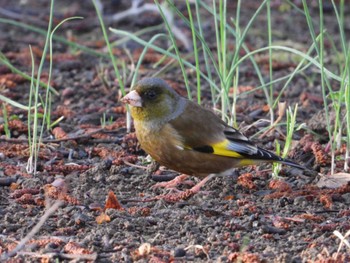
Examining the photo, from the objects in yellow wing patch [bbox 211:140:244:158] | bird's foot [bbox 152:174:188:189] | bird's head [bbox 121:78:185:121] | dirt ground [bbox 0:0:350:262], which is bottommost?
bird's foot [bbox 152:174:188:189]

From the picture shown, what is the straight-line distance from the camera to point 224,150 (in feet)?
19.6

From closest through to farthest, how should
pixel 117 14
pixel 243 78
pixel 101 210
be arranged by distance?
pixel 101 210, pixel 243 78, pixel 117 14

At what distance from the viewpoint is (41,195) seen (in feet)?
18.2

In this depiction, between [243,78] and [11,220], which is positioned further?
[243,78]

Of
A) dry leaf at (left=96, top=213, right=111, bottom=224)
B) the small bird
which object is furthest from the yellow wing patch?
dry leaf at (left=96, top=213, right=111, bottom=224)

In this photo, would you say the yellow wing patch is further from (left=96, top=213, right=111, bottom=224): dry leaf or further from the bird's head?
(left=96, top=213, right=111, bottom=224): dry leaf

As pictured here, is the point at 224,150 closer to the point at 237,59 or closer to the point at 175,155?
the point at 175,155

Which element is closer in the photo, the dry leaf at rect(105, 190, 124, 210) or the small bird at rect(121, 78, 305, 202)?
the dry leaf at rect(105, 190, 124, 210)

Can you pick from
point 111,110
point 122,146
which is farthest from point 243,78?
point 122,146

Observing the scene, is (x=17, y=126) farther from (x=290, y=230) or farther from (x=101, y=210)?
(x=290, y=230)

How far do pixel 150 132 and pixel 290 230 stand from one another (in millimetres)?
1326

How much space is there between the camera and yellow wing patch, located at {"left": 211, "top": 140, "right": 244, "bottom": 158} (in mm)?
5957

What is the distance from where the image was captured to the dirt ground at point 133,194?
468cm

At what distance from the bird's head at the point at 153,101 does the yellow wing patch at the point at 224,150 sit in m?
0.37
